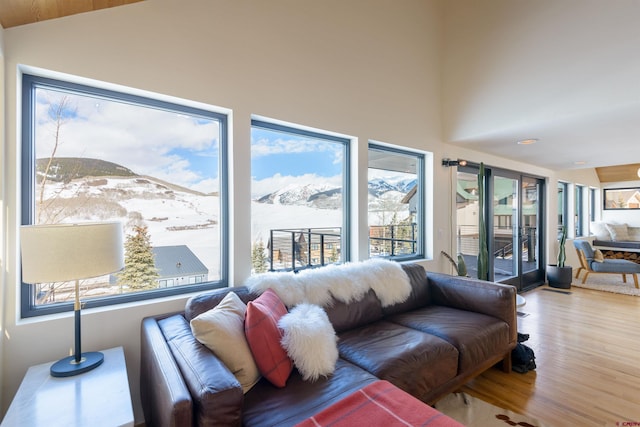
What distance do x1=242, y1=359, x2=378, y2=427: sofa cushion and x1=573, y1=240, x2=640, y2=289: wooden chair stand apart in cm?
621

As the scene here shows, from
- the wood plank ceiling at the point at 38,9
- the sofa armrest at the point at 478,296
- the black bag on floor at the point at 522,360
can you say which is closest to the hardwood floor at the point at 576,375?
the black bag on floor at the point at 522,360

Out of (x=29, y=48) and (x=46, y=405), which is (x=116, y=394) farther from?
(x=29, y=48)

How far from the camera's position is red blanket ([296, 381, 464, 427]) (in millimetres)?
1118

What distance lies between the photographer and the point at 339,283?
7.46 feet

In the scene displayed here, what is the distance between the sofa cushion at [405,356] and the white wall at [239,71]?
38.1 inches

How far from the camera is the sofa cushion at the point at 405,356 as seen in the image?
5.38ft

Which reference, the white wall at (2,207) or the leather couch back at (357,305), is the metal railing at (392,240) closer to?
the leather couch back at (357,305)

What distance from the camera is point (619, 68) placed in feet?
7.88

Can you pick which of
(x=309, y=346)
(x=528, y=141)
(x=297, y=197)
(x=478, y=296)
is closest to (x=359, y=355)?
(x=309, y=346)

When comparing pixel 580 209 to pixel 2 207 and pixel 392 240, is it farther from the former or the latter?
pixel 2 207

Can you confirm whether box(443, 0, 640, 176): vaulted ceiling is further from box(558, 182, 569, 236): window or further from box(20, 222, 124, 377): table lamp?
box(20, 222, 124, 377): table lamp

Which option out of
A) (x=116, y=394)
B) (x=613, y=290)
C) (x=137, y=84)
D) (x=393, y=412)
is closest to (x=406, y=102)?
(x=137, y=84)

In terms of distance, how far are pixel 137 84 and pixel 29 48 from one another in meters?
0.48

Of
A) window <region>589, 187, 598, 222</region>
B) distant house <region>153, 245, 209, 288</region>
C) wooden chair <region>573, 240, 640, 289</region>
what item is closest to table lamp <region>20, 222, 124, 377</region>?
distant house <region>153, 245, 209, 288</region>
